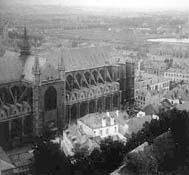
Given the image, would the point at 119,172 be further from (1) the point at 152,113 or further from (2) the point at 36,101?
(2) the point at 36,101

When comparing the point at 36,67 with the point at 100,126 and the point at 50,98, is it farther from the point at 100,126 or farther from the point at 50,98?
the point at 100,126

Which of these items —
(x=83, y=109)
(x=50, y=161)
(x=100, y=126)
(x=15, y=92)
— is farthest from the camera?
(x=83, y=109)

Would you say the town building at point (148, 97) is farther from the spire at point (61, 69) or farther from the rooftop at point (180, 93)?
the spire at point (61, 69)

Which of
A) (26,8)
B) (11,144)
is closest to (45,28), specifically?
(26,8)

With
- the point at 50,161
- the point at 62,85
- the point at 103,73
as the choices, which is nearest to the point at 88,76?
the point at 103,73

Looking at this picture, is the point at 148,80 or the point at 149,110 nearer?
the point at 149,110

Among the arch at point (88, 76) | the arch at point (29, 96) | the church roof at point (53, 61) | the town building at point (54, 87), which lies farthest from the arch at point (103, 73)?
the arch at point (29, 96)

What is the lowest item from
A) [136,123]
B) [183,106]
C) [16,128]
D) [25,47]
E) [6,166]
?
[6,166]
